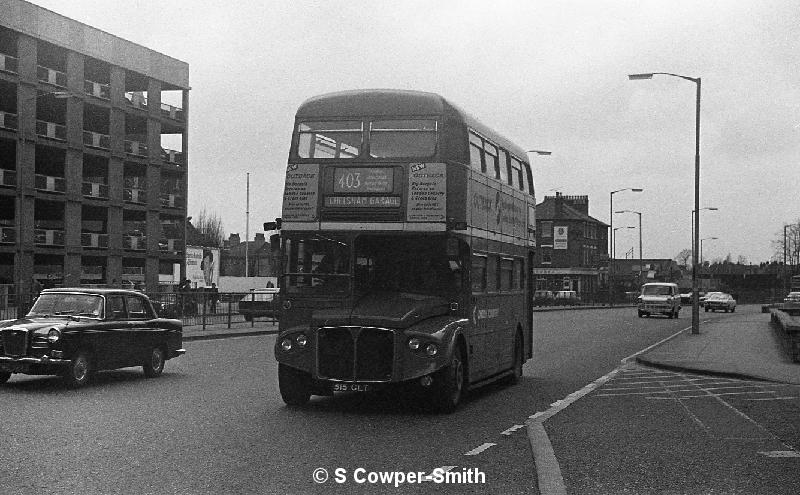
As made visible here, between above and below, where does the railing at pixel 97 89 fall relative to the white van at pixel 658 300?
above

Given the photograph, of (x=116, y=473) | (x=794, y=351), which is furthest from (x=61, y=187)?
→ (x=116, y=473)

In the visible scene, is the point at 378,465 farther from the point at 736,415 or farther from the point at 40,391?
the point at 40,391

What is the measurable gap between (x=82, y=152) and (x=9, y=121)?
5138 millimetres

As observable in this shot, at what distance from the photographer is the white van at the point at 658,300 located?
58656 millimetres

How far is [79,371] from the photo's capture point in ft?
51.2

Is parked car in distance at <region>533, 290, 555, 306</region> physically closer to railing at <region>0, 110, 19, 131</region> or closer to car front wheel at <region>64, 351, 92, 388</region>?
railing at <region>0, 110, 19, 131</region>

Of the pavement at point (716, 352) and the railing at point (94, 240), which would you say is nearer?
the pavement at point (716, 352)

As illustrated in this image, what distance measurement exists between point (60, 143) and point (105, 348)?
42678 millimetres

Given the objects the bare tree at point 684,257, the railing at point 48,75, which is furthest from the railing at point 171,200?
the bare tree at point 684,257

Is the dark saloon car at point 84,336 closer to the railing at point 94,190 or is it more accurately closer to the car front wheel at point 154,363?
the car front wheel at point 154,363

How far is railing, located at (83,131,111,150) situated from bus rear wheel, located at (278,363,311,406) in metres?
48.1

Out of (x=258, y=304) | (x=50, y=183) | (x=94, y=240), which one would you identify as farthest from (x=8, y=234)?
(x=258, y=304)

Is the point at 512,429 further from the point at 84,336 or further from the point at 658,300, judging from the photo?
the point at 658,300

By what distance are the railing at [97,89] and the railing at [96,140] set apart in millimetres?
2120
